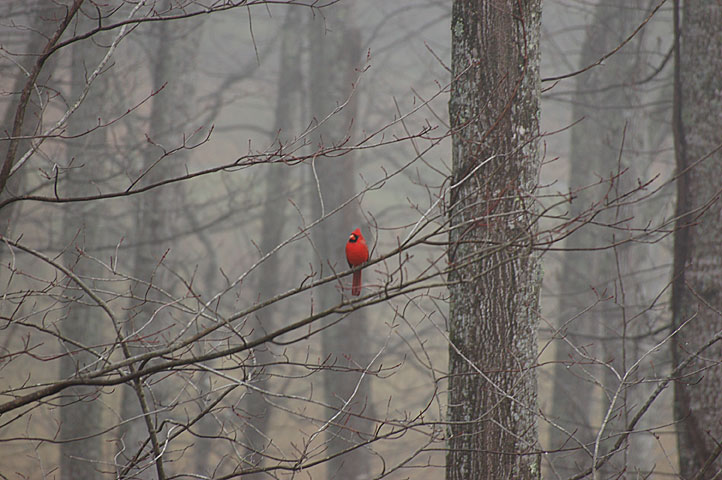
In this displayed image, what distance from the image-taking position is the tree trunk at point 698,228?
514cm

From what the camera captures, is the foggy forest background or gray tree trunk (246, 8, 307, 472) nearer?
the foggy forest background

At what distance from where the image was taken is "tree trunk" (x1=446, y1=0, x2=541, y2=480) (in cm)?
401

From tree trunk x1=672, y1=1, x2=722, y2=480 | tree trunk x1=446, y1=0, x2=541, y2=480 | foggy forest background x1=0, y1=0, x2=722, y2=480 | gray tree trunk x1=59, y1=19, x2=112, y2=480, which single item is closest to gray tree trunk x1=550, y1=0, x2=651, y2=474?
foggy forest background x1=0, y1=0, x2=722, y2=480

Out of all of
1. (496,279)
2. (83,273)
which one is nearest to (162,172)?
(83,273)

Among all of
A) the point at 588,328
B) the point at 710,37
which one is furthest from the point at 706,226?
the point at 588,328

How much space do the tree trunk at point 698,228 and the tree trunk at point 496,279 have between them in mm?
1793

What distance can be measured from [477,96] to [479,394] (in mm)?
1817

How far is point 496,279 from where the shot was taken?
13.3 ft

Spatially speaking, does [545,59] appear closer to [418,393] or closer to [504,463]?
[418,393]

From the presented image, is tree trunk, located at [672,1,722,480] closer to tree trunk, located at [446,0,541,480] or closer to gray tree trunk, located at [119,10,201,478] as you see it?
tree trunk, located at [446,0,541,480]

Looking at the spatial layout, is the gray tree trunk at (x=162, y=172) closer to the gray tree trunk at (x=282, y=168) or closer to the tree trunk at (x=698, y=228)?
the gray tree trunk at (x=282, y=168)

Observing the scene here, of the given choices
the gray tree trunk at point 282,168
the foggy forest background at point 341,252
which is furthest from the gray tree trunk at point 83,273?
the gray tree trunk at point 282,168

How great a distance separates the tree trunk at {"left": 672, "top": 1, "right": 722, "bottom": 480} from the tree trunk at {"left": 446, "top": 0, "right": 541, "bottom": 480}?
1.79 metres

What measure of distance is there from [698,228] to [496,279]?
94.8 inches
